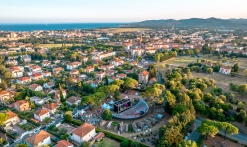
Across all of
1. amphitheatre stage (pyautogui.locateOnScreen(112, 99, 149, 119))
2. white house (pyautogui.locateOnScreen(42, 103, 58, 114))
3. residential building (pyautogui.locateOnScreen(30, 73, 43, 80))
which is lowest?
amphitheatre stage (pyautogui.locateOnScreen(112, 99, 149, 119))

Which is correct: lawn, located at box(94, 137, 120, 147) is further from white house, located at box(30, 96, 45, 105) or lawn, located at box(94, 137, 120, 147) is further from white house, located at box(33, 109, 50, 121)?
white house, located at box(30, 96, 45, 105)

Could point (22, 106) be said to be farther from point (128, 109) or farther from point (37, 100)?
point (128, 109)

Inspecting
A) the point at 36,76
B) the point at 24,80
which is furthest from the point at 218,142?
the point at 36,76

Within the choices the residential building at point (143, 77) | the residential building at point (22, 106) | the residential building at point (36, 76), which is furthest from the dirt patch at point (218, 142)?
the residential building at point (36, 76)

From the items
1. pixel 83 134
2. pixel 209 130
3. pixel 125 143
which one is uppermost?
pixel 209 130

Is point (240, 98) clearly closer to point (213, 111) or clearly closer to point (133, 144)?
point (213, 111)

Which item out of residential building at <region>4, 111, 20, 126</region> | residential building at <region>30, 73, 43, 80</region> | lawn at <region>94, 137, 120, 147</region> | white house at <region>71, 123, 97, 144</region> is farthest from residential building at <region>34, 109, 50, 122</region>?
residential building at <region>30, 73, 43, 80</region>

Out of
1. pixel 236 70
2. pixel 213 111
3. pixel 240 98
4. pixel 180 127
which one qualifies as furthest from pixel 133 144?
pixel 236 70
